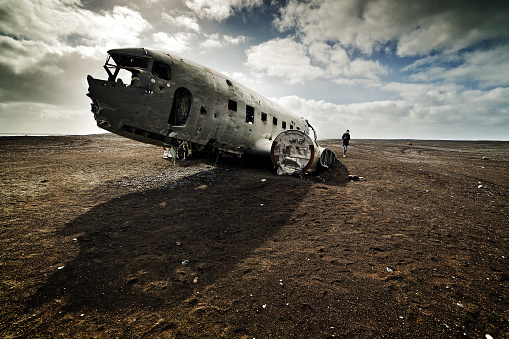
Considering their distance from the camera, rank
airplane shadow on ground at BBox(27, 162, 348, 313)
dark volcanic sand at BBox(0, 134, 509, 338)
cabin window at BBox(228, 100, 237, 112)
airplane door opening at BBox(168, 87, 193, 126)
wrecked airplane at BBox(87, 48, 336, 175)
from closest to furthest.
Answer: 1. dark volcanic sand at BBox(0, 134, 509, 338)
2. airplane shadow on ground at BBox(27, 162, 348, 313)
3. wrecked airplane at BBox(87, 48, 336, 175)
4. airplane door opening at BBox(168, 87, 193, 126)
5. cabin window at BBox(228, 100, 237, 112)

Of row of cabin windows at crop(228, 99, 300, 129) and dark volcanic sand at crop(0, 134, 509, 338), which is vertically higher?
row of cabin windows at crop(228, 99, 300, 129)

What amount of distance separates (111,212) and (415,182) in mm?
13180

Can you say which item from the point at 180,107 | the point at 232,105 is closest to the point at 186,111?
the point at 180,107

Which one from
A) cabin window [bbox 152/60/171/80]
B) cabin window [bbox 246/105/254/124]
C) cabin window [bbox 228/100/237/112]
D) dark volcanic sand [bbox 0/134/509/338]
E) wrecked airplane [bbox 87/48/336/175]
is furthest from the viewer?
cabin window [bbox 246/105/254/124]

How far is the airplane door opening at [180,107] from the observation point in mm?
8492

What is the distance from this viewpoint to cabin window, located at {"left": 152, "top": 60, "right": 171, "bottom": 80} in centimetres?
774

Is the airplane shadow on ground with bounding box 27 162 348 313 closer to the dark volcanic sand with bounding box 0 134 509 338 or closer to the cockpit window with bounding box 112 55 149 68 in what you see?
the dark volcanic sand with bounding box 0 134 509 338

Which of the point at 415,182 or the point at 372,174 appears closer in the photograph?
the point at 415,182

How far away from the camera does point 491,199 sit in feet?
25.9

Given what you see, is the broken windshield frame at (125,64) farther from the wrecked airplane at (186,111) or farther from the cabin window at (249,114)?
the cabin window at (249,114)

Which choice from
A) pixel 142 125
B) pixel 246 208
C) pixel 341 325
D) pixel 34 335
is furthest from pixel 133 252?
pixel 142 125

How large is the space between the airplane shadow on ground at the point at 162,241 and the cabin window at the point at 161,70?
4766mm

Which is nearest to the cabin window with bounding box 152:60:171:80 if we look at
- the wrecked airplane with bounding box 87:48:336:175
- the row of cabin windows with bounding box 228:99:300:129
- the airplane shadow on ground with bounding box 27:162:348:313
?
the wrecked airplane with bounding box 87:48:336:175

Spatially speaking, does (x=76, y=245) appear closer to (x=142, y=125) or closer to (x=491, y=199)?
(x=142, y=125)
